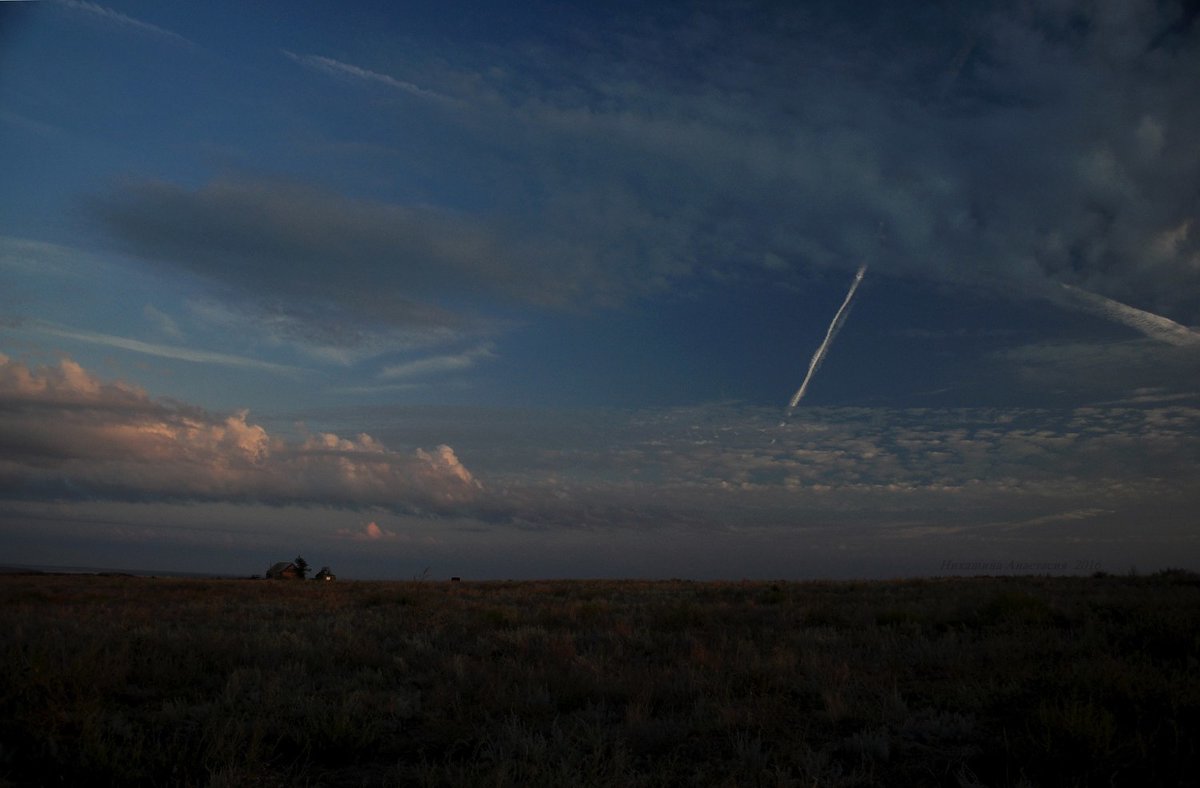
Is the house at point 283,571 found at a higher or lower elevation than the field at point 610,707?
lower

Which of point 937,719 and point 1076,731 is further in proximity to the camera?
point 937,719

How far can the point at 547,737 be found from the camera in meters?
7.00

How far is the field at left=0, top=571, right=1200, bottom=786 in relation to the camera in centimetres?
586

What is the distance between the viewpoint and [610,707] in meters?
8.13

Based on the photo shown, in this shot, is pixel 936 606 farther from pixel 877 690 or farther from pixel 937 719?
pixel 937 719

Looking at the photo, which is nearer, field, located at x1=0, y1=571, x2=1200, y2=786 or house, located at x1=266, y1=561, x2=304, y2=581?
field, located at x1=0, y1=571, x2=1200, y2=786

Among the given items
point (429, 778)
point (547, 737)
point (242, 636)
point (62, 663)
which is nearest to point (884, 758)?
point (547, 737)

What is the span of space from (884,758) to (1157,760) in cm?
Answer: 205

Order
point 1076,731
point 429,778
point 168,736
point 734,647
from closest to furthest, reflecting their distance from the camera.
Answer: point 429,778
point 1076,731
point 168,736
point 734,647

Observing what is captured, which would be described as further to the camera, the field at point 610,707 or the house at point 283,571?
the house at point 283,571

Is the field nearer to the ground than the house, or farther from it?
farther from it

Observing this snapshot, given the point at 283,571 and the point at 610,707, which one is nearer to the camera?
the point at 610,707

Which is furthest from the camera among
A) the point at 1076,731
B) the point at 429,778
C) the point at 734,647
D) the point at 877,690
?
the point at 734,647

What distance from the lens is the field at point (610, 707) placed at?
5859mm
